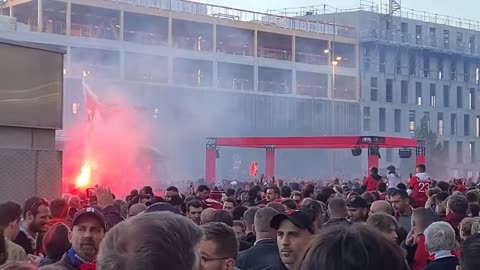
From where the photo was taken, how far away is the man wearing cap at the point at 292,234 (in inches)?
221

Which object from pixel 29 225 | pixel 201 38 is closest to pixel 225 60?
pixel 201 38

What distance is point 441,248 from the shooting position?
6309 millimetres

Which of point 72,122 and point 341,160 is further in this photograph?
point 341,160

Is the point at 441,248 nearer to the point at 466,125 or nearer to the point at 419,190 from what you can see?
the point at 419,190

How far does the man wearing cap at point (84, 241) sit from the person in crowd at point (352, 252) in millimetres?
3017

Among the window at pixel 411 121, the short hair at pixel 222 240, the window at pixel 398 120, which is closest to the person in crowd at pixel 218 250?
the short hair at pixel 222 240

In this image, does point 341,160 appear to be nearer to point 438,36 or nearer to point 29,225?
point 438,36

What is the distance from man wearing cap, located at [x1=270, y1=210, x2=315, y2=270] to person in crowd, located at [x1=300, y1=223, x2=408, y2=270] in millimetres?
2927

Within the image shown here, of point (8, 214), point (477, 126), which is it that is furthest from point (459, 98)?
point (8, 214)

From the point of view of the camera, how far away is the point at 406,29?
68.9 meters

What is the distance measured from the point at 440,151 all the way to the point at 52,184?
2165 inches

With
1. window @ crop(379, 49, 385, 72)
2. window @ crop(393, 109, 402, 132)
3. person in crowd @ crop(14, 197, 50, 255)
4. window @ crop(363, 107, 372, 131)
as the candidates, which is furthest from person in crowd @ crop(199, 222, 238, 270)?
window @ crop(393, 109, 402, 132)

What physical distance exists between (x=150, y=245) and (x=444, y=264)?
4.05 m

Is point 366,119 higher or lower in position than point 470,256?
higher
